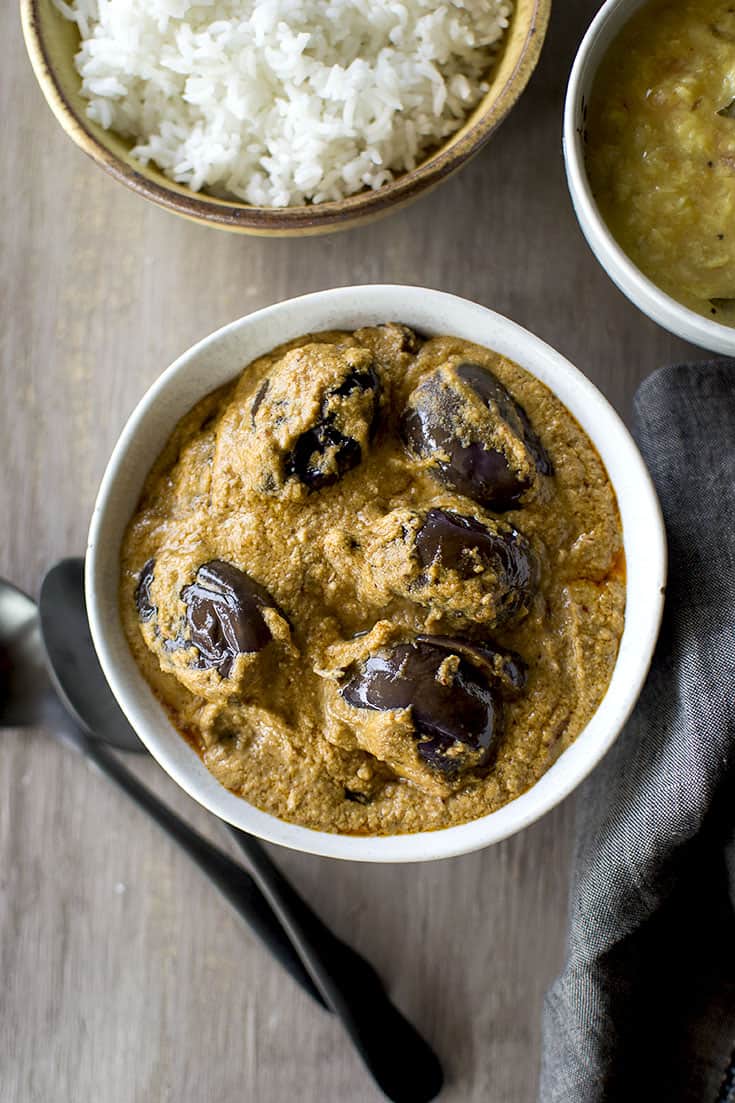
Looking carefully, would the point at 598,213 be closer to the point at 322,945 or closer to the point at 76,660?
the point at 76,660

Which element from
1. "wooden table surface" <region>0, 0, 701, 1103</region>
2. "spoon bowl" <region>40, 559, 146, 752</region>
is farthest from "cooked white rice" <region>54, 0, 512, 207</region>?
"spoon bowl" <region>40, 559, 146, 752</region>

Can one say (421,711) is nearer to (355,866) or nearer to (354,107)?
(355,866)

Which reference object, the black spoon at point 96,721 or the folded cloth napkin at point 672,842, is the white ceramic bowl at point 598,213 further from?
the black spoon at point 96,721

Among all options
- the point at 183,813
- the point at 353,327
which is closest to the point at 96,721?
the point at 183,813

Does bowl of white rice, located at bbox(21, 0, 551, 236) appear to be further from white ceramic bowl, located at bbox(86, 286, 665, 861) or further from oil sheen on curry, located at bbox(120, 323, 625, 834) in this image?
oil sheen on curry, located at bbox(120, 323, 625, 834)

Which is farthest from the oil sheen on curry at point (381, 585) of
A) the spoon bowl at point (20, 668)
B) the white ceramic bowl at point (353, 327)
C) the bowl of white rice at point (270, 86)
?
the spoon bowl at point (20, 668)

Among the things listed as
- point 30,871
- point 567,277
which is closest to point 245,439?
point 567,277
